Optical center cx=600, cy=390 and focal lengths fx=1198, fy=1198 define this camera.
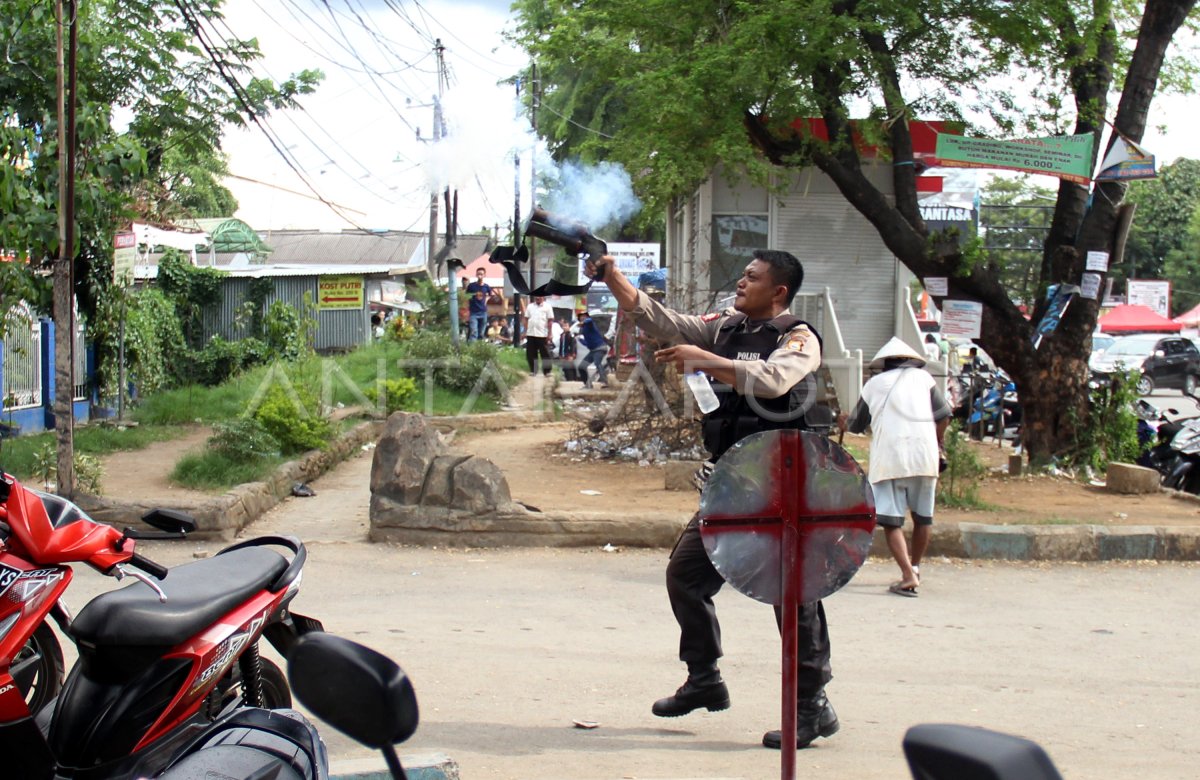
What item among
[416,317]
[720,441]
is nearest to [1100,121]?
[720,441]

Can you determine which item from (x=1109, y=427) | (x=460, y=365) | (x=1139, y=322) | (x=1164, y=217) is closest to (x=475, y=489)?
(x=1109, y=427)

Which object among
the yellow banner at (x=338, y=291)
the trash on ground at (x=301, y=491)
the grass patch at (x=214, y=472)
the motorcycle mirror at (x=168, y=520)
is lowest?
the trash on ground at (x=301, y=491)

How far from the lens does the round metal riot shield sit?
364 cm

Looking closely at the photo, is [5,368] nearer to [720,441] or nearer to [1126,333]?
[720,441]

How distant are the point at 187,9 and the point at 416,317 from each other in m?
15.3

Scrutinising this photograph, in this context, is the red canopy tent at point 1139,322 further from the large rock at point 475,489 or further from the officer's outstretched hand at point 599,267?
the officer's outstretched hand at point 599,267

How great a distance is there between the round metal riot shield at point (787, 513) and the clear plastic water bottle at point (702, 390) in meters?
0.73

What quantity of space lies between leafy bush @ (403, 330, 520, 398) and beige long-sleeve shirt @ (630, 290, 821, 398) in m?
14.3

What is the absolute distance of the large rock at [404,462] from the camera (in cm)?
900

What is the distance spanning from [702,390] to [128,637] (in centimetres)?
214

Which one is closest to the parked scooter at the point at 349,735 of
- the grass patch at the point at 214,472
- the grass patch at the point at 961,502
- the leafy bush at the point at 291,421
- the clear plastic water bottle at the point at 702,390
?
the clear plastic water bottle at the point at 702,390

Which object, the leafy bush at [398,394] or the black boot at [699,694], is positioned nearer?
the black boot at [699,694]

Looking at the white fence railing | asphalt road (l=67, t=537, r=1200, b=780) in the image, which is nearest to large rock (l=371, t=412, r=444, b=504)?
asphalt road (l=67, t=537, r=1200, b=780)

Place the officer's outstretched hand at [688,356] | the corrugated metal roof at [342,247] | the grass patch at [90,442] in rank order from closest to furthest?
the officer's outstretched hand at [688,356], the grass patch at [90,442], the corrugated metal roof at [342,247]
